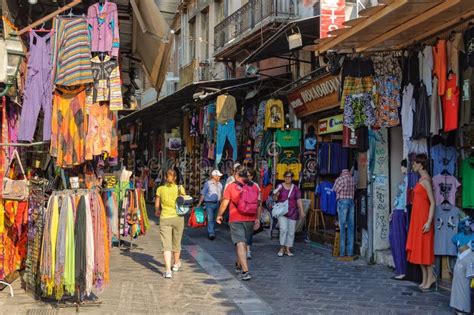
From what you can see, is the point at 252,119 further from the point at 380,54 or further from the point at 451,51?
the point at 451,51

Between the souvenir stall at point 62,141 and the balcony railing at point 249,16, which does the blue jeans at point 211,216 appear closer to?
the balcony railing at point 249,16

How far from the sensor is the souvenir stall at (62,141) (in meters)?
6.50

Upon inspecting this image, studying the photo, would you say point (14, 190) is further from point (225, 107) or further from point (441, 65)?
point (225, 107)

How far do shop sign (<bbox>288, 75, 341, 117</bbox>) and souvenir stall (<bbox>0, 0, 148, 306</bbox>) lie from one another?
214 inches

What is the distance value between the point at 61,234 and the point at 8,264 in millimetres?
1825

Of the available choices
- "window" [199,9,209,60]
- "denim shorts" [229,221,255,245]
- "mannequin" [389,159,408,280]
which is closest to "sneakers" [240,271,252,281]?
"denim shorts" [229,221,255,245]

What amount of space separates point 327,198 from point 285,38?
3755mm

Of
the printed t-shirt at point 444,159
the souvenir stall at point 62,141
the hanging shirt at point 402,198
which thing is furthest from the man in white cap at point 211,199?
the printed t-shirt at point 444,159

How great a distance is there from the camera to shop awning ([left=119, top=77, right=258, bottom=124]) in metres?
15.5

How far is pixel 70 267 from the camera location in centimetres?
645

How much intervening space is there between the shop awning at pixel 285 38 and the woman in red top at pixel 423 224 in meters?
4.74

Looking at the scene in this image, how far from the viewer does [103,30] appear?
A: 7234 mm

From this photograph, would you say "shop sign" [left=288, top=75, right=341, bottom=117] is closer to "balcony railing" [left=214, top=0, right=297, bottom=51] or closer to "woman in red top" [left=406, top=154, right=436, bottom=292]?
"balcony railing" [left=214, top=0, right=297, bottom=51]

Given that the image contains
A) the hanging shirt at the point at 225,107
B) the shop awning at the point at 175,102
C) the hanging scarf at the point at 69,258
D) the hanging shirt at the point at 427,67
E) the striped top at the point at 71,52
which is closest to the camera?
the hanging scarf at the point at 69,258
